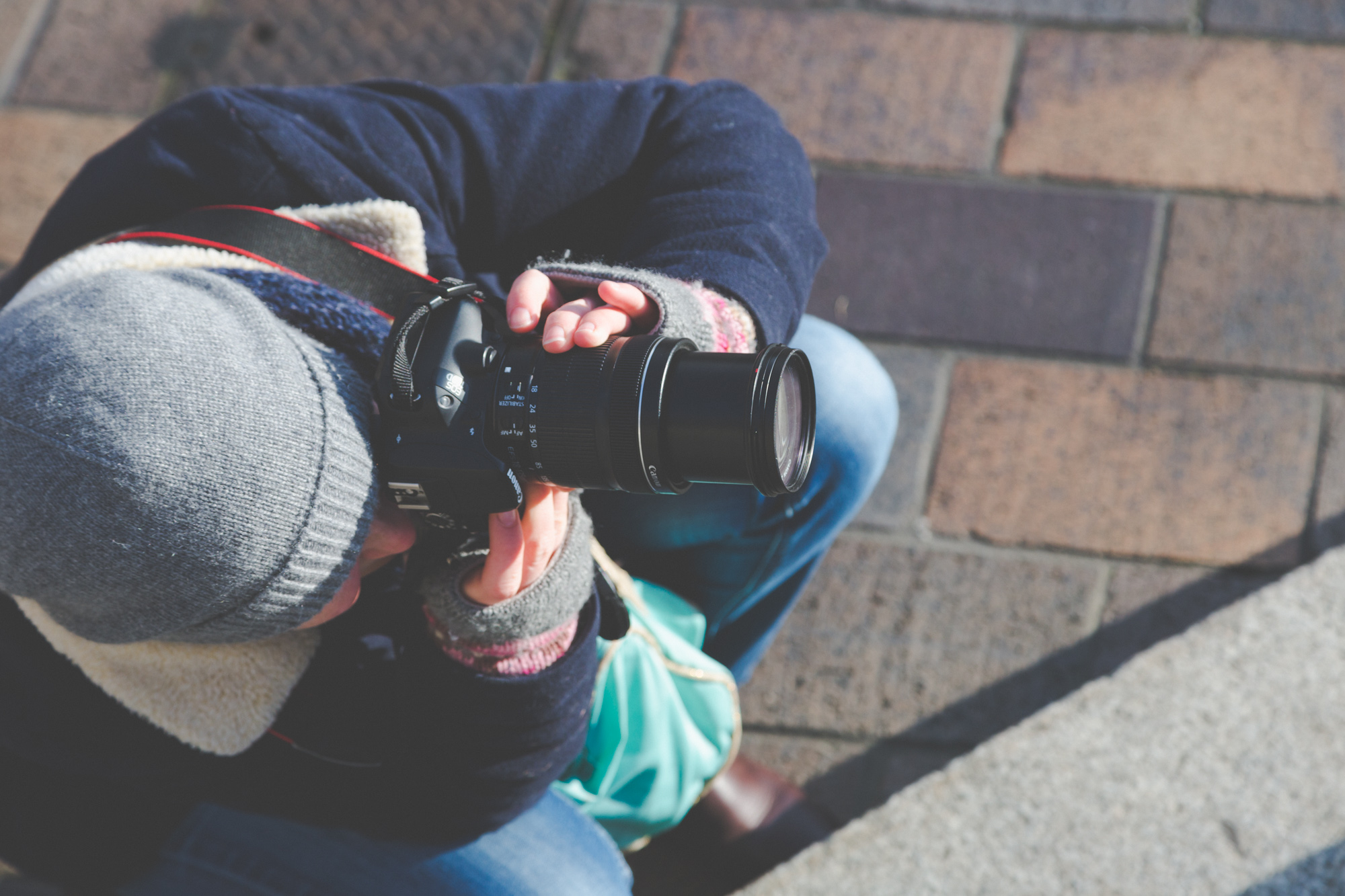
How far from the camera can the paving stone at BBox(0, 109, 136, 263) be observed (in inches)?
82.4

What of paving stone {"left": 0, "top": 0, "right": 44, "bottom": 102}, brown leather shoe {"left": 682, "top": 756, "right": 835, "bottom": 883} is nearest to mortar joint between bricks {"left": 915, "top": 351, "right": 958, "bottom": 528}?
brown leather shoe {"left": 682, "top": 756, "right": 835, "bottom": 883}

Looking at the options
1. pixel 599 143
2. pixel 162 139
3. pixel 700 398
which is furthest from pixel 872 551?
pixel 162 139

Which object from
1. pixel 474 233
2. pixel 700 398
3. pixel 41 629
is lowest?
pixel 41 629

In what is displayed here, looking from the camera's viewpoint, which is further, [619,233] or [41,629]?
[619,233]

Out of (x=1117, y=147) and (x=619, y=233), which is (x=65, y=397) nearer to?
(x=619, y=233)

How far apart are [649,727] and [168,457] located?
682 mm

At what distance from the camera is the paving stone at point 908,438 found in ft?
5.59

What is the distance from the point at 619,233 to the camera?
1.38 meters

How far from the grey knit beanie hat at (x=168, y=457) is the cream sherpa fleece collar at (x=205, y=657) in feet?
0.24

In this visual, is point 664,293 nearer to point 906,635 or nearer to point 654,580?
point 654,580

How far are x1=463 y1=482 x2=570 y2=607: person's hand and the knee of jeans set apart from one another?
1.36ft

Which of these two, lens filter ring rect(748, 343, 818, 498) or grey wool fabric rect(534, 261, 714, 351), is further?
grey wool fabric rect(534, 261, 714, 351)

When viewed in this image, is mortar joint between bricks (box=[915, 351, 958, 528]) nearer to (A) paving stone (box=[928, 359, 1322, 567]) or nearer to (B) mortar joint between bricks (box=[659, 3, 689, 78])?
(A) paving stone (box=[928, 359, 1322, 567])

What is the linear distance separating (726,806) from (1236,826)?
632 millimetres
